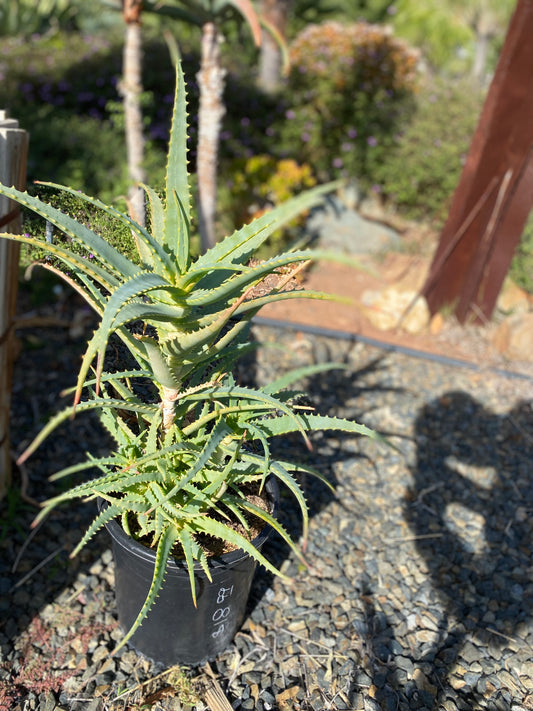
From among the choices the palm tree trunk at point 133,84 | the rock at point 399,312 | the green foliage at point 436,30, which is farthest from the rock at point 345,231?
the green foliage at point 436,30

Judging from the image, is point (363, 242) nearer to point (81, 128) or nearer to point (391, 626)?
point (81, 128)

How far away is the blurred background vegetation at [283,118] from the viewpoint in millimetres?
4938

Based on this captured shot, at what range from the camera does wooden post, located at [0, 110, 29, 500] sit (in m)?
1.80

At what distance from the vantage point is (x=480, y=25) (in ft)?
50.1

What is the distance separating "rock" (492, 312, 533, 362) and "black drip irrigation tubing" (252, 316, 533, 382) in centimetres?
23

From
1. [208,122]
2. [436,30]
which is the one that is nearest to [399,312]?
[208,122]

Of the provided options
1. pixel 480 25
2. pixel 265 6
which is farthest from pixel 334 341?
pixel 480 25

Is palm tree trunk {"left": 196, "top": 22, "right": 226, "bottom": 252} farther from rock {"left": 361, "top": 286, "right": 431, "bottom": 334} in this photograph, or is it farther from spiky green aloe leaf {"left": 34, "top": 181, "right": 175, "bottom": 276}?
spiky green aloe leaf {"left": 34, "top": 181, "right": 175, "bottom": 276}

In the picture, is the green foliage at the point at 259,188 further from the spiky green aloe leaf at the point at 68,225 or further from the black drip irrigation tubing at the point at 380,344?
the spiky green aloe leaf at the point at 68,225

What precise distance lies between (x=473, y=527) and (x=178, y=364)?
5.87ft

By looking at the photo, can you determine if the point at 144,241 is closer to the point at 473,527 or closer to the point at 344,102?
the point at 473,527

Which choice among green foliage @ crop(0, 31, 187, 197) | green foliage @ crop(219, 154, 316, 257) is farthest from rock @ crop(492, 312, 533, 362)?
green foliage @ crop(0, 31, 187, 197)

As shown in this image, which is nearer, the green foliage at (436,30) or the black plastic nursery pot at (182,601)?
the black plastic nursery pot at (182,601)

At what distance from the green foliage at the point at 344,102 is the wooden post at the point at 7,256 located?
14.4 feet
